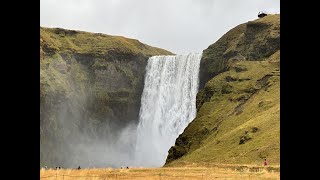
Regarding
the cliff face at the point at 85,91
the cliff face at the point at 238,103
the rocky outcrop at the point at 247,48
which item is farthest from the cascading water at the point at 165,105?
the cliff face at the point at 85,91

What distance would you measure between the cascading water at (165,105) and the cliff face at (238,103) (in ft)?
13.4

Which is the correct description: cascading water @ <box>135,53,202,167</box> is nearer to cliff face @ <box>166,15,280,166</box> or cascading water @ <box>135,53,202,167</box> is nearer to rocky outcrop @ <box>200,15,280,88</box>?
rocky outcrop @ <box>200,15,280,88</box>

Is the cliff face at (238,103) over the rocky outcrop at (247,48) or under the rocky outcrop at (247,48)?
under

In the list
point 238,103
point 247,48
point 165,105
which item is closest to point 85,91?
point 165,105

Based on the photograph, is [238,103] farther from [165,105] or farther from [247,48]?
[165,105]

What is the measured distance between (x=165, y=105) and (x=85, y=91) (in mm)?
29426

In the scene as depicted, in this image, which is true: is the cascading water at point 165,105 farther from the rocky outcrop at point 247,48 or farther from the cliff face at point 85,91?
the cliff face at point 85,91

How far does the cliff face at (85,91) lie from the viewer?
129750mm

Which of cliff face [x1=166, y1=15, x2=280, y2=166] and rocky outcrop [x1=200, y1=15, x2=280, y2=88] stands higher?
rocky outcrop [x1=200, y1=15, x2=280, y2=88]

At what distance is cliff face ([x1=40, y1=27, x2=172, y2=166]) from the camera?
12975 centimetres

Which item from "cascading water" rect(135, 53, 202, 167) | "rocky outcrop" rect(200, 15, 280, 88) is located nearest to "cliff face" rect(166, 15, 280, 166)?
"rocky outcrop" rect(200, 15, 280, 88)

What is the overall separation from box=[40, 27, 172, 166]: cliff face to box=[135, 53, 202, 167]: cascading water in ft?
26.2
